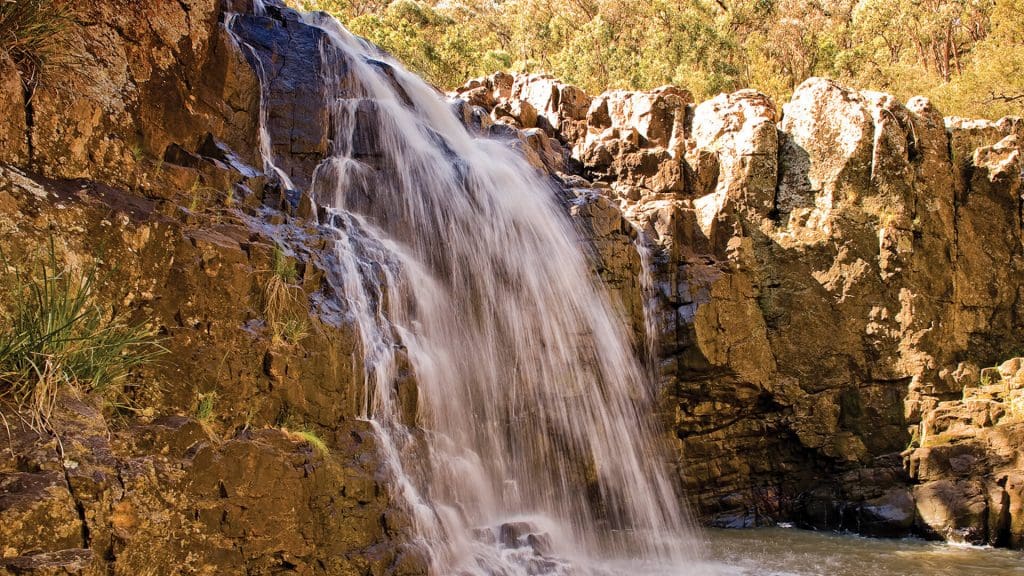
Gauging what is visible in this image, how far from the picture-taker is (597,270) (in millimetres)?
12898

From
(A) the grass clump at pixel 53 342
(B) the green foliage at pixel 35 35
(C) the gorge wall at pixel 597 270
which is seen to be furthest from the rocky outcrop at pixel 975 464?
(B) the green foliage at pixel 35 35

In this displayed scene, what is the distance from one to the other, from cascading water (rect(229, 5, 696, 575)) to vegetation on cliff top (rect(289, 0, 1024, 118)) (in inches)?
570

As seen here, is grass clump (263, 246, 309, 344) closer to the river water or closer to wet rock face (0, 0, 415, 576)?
wet rock face (0, 0, 415, 576)

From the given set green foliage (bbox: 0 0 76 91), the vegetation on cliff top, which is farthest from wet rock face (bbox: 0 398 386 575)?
the vegetation on cliff top

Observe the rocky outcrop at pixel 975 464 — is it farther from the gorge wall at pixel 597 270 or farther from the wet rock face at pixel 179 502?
the wet rock face at pixel 179 502

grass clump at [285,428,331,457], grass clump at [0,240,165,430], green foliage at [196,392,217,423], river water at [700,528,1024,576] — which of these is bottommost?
river water at [700,528,1024,576]

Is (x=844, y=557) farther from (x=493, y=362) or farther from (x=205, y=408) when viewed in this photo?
(x=205, y=408)

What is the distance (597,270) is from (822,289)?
4745 millimetres

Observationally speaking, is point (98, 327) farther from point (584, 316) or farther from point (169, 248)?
point (584, 316)

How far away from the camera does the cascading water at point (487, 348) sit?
802cm

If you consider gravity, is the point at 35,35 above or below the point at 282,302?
above

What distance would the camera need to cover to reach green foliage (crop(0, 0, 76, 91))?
→ 18.6 ft

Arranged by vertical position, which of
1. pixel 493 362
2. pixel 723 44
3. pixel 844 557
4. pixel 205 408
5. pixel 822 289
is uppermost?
pixel 723 44

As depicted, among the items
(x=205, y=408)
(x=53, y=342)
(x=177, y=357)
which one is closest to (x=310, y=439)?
(x=205, y=408)
